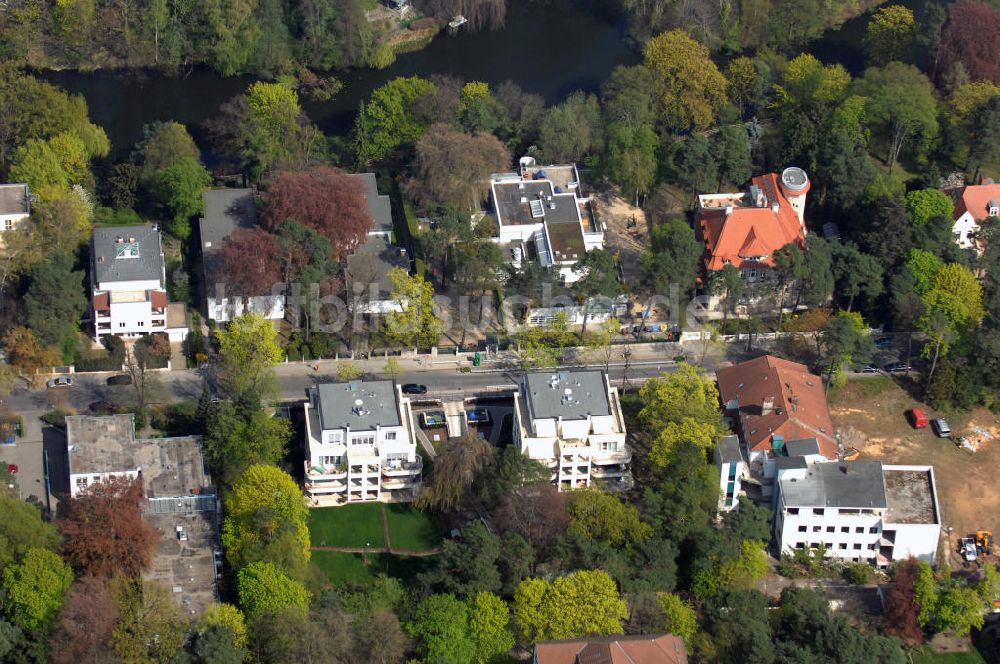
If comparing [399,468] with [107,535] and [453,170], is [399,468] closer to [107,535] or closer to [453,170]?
[107,535]

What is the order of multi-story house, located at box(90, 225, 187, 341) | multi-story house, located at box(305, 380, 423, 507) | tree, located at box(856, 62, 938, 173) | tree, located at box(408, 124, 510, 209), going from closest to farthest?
multi-story house, located at box(305, 380, 423, 507)
multi-story house, located at box(90, 225, 187, 341)
tree, located at box(408, 124, 510, 209)
tree, located at box(856, 62, 938, 173)

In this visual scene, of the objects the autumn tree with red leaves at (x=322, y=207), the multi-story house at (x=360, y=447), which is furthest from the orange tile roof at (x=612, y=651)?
the autumn tree with red leaves at (x=322, y=207)

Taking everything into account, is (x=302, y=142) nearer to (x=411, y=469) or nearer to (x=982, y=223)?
(x=411, y=469)

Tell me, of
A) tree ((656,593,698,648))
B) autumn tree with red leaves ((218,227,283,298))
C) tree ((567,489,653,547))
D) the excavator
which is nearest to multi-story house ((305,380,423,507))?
tree ((567,489,653,547))

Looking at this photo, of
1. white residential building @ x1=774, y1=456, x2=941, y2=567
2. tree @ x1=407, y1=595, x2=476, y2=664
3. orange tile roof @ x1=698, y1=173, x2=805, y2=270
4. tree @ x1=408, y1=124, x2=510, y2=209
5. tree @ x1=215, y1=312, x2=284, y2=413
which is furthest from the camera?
tree @ x1=408, y1=124, x2=510, y2=209

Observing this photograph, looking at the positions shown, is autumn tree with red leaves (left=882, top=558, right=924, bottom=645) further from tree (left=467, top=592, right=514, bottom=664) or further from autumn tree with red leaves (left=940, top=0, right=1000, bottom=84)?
autumn tree with red leaves (left=940, top=0, right=1000, bottom=84)
